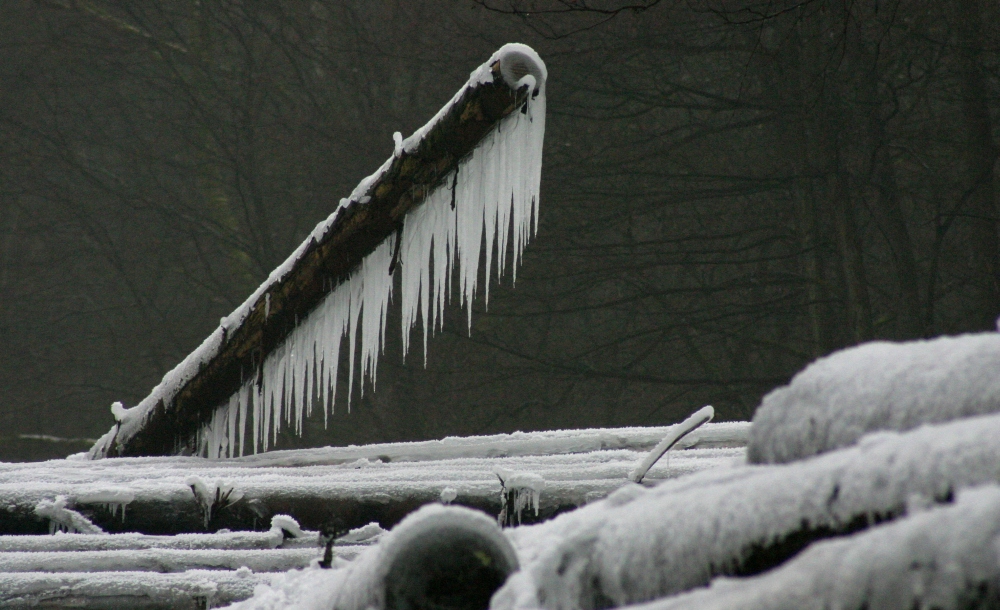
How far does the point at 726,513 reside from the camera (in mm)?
895

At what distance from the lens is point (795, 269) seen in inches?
528

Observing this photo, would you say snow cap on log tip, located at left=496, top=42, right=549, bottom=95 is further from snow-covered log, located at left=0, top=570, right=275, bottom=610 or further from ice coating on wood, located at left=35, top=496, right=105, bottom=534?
ice coating on wood, located at left=35, top=496, right=105, bottom=534

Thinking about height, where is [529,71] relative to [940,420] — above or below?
above

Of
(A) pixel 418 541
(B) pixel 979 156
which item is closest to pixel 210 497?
(A) pixel 418 541

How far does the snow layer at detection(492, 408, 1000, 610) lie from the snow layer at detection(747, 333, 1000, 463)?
0.05m

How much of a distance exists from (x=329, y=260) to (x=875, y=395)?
2.65 m

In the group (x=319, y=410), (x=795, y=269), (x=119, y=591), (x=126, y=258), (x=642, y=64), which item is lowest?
(x=119, y=591)

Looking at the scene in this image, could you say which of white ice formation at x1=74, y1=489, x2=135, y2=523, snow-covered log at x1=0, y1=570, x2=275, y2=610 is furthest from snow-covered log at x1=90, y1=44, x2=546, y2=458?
snow-covered log at x1=0, y1=570, x2=275, y2=610

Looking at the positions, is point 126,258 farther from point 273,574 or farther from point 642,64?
point 273,574

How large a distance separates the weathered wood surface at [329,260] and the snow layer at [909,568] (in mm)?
2600

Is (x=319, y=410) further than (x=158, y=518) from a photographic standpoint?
Yes

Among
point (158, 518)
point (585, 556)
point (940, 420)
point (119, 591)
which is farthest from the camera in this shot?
point (158, 518)

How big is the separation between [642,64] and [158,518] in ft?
38.9

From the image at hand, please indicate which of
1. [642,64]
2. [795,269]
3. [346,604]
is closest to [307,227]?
[642,64]
